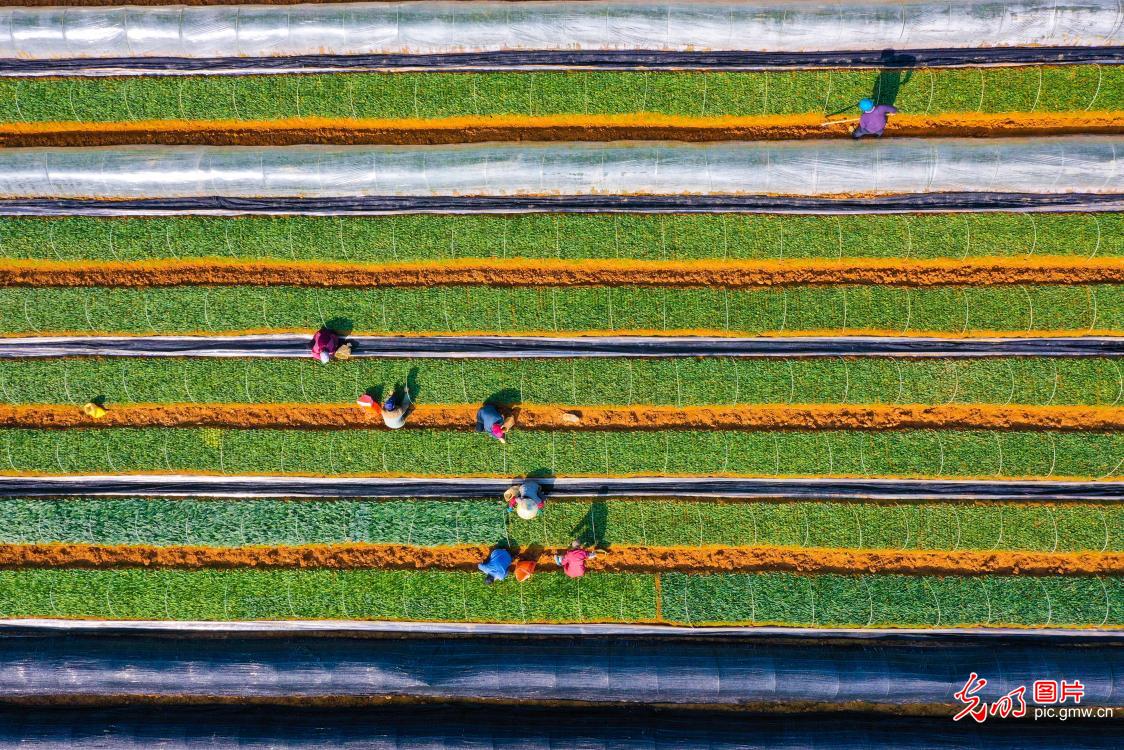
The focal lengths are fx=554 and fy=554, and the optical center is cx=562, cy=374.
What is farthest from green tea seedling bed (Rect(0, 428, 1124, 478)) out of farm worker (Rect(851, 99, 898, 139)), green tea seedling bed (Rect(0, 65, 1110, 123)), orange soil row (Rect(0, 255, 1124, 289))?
green tea seedling bed (Rect(0, 65, 1110, 123))

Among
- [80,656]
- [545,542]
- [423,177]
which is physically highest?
[423,177]

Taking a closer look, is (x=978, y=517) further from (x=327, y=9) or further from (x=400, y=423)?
(x=327, y=9)

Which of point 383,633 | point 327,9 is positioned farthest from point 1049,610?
point 327,9

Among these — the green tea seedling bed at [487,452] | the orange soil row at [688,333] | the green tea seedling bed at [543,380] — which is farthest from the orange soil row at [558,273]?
the green tea seedling bed at [487,452]

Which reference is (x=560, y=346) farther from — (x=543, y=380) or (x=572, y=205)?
(x=572, y=205)

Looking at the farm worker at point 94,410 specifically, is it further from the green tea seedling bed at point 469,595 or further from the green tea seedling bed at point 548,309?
the green tea seedling bed at point 469,595

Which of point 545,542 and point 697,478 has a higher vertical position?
point 697,478

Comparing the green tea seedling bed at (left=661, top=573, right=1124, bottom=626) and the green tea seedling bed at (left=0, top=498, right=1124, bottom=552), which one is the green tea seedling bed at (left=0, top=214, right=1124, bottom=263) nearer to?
the green tea seedling bed at (left=0, top=498, right=1124, bottom=552)
